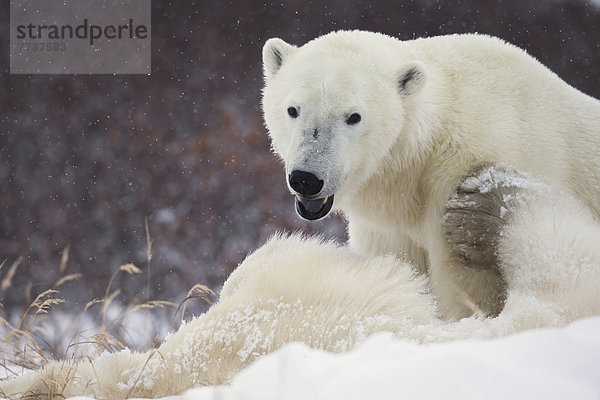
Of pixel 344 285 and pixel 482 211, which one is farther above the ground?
pixel 482 211

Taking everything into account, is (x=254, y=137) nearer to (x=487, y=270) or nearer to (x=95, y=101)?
(x=95, y=101)

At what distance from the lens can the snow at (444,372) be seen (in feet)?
4.39

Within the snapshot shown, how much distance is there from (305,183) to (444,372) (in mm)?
1548

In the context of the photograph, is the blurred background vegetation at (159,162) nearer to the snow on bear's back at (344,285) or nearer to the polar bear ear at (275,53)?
the polar bear ear at (275,53)

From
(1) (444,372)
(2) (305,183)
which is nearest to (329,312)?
(1) (444,372)

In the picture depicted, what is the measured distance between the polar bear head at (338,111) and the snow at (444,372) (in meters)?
1.36

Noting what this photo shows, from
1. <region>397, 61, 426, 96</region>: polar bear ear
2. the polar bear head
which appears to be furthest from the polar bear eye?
<region>397, 61, 426, 96</region>: polar bear ear

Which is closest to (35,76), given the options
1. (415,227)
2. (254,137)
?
(254,137)

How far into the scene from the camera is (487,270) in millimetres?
2824

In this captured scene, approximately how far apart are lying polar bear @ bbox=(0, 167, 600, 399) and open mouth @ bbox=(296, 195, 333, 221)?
47 centimetres

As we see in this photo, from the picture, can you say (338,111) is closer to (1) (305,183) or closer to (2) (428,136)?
(1) (305,183)

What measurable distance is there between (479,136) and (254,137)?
983cm

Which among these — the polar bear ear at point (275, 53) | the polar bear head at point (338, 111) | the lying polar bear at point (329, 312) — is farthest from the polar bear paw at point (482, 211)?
the polar bear ear at point (275, 53)

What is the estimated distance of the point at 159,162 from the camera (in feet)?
43.4
